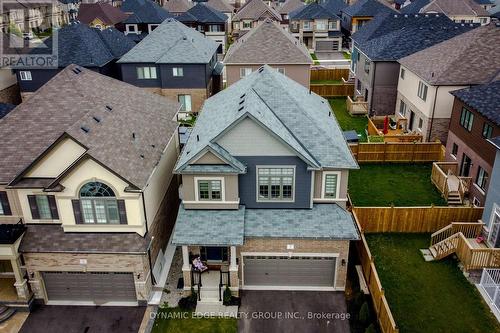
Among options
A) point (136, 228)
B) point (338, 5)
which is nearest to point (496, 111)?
point (136, 228)

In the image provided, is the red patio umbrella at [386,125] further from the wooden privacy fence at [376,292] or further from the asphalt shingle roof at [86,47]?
the asphalt shingle roof at [86,47]

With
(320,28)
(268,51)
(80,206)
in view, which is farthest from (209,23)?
(80,206)

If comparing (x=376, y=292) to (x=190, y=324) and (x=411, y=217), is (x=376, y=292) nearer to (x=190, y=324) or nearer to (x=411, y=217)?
(x=411, y=217)

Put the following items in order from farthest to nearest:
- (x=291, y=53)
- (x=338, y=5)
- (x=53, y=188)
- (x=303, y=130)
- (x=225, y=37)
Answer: (x=338, y=5)
(x=225, y=37)
(x=291, y=53)
(x=303, y=130)
(x=53, y=188)

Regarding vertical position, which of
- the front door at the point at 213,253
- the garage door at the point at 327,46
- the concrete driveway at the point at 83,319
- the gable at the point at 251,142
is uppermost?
the gable at the point at 251,142

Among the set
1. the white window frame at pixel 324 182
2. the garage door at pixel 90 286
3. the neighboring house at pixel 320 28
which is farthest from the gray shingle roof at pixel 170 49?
the neighboring house at pixel 320 28

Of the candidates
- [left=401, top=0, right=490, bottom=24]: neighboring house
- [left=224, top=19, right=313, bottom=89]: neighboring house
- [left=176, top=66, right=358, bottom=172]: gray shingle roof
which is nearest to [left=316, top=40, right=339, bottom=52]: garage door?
[left=401, top=0, right=490, bottom=24]: neighboring house

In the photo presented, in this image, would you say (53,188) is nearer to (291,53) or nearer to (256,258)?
(256,258)

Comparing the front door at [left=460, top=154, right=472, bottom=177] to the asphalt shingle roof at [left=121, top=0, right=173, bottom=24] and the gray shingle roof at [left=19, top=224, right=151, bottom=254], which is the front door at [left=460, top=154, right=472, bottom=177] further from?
the asphalt shingle roof at [left=121, top=0, right=173, bottom=24]
